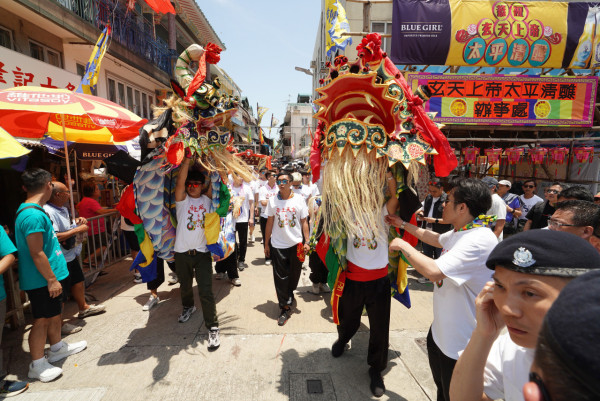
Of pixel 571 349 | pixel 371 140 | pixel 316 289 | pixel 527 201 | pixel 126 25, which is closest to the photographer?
pixel 571 349

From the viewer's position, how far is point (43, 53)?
6844mm

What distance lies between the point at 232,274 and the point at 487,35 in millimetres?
7996

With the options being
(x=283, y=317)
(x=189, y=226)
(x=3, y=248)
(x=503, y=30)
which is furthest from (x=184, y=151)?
(x=503, y=30)

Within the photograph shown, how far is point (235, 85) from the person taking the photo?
30266 millimetres

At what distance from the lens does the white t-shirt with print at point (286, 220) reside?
3.85 m

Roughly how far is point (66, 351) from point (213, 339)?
1.48m

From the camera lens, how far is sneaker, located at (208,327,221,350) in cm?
306

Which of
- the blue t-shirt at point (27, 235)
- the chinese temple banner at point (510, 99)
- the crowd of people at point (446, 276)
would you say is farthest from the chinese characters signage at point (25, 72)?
the chinese temple banner at point (510, 99)

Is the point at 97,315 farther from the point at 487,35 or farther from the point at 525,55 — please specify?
the point at 525,55

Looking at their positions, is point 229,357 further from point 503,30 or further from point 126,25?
point 126,25

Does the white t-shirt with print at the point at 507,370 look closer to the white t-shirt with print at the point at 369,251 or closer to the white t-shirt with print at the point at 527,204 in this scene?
the white t-shirt with print at the point at 369,251

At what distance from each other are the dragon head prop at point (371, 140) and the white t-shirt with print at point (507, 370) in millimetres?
1239

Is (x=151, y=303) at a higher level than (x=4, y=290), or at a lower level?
lower

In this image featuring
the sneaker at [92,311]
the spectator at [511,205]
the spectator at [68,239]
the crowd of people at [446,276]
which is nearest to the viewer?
the crowd of people at [446,276]
